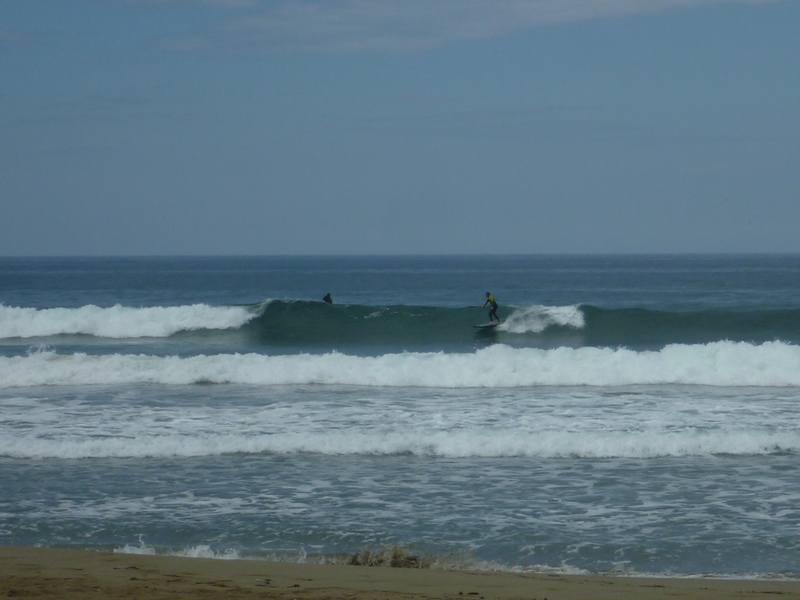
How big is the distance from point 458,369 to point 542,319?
13512 mm

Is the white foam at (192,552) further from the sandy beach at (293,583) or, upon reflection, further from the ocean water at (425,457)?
the sandy beach at (293,583)

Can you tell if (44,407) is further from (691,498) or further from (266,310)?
(266,310)

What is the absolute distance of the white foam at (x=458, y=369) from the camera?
659 inches

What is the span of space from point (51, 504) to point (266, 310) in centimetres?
2344

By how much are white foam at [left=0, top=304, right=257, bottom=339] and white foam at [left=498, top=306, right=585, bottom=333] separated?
9899mm

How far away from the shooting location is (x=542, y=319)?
2980cm

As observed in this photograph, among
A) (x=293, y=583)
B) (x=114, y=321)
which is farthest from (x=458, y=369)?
(x=114, y=321)

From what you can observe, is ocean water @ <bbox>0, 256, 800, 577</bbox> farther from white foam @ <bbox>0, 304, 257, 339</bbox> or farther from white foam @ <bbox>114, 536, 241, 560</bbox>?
white foam @ <bbox>0, 304, 257, 339</bbox>

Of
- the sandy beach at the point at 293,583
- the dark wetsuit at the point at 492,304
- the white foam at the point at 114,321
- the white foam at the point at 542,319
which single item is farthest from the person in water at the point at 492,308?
the sandy beach at the point at 293,583

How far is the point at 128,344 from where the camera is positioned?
2700 cm

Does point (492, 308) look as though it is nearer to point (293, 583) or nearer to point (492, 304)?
point (492, 304)

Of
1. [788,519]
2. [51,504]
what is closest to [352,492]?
[51,504]

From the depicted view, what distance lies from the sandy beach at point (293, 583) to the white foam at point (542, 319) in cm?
2307

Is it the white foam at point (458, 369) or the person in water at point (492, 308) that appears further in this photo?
the person in water at point (492, 308)
